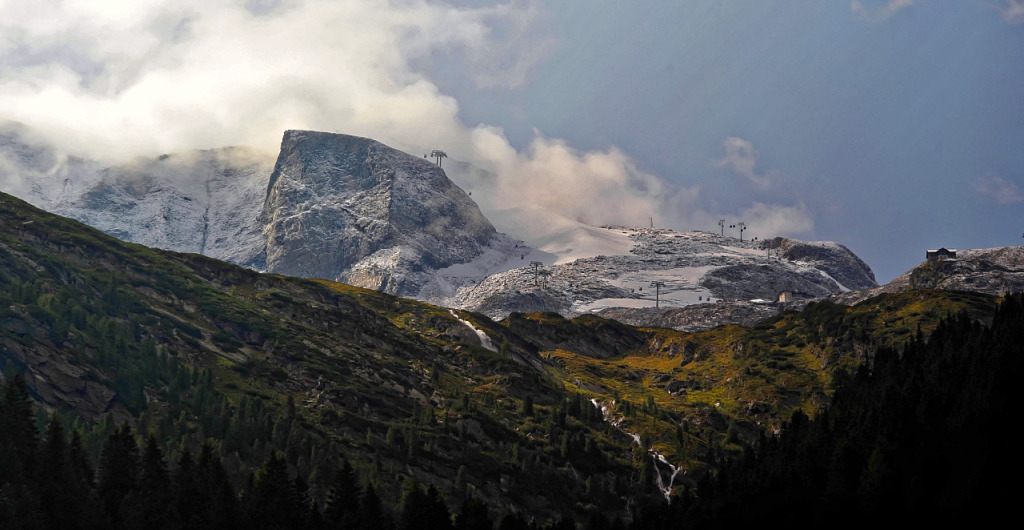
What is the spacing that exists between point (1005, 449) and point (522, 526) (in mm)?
73374

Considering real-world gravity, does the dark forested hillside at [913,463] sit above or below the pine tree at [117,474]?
above

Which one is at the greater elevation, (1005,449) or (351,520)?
(1005,449)

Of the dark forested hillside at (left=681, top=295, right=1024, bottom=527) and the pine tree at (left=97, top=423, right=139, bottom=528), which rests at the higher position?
the dark forested hillside at (left=681, top=295, right=1024, bottom=527)

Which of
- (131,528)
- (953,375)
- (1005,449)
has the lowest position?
(131,528)

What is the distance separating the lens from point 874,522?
15262cm

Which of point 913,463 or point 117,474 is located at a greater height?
point 913,463

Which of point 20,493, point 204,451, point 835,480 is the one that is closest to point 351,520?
point 204,451

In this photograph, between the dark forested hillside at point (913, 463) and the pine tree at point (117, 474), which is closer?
the dark forested hillside at point (913, 463)

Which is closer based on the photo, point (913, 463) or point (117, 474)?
point (117, 474)

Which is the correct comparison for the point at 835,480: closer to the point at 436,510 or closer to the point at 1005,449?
the point at 1005,449

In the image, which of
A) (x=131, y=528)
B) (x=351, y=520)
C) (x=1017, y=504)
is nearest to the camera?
(x=1017, y=504)

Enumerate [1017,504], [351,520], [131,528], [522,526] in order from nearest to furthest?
1. [1017,504]
2. [131,528]
3. [351,520]
4. [522,526]

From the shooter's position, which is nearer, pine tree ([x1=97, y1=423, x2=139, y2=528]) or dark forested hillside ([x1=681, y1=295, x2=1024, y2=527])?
dark forested hillside ([x1=681, y1=295, x2=1024, y2=527])

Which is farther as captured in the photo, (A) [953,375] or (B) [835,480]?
(A) [953,375]
